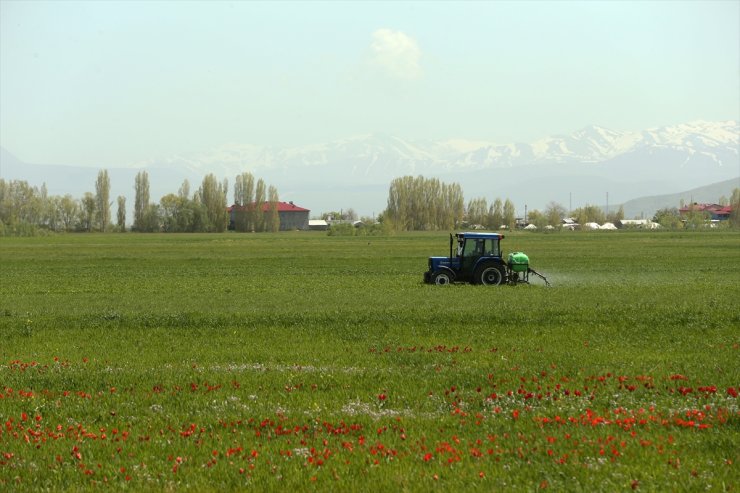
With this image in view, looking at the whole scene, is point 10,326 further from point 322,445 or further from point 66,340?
point 322,445

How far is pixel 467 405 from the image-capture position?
13.0 meters

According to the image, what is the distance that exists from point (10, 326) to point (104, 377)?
31.7ft

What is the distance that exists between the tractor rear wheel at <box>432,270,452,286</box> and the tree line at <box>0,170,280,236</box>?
496 ft

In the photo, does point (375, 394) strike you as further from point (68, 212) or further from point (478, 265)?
point (68, 212)

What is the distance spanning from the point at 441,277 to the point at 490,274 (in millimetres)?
2181

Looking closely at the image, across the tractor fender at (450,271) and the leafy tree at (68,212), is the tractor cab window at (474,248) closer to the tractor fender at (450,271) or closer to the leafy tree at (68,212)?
the tractor fender at (450,271)

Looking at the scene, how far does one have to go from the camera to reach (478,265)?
120 feet

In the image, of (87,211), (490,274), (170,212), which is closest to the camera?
(490,274)

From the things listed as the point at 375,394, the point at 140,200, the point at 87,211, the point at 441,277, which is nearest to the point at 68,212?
the point at 87,211

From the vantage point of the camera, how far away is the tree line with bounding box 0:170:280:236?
185 meters

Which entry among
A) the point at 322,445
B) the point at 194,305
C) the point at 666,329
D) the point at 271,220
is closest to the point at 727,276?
the point at 666,329

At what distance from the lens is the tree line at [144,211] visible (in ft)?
606

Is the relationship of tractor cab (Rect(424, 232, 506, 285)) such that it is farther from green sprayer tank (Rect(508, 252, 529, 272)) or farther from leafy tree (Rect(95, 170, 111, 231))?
leafy tree (Rect(95, 170, 111, 231))

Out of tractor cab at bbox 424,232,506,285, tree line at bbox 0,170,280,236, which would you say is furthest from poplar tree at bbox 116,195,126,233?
tractor cab at bbox 424,232,506,285
